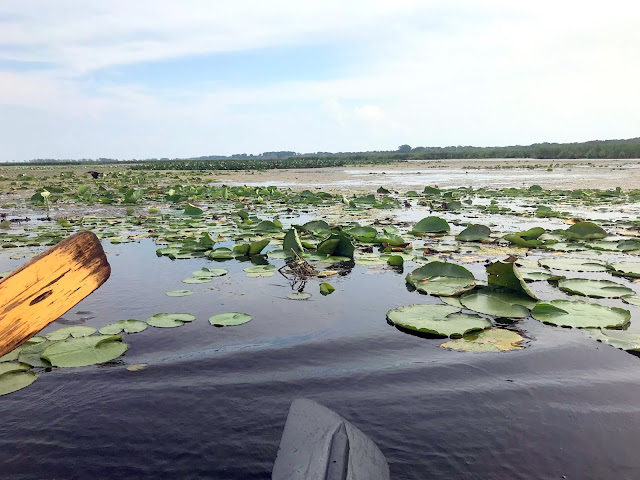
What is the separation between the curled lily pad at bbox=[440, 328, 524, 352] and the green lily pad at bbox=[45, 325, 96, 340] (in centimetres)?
184

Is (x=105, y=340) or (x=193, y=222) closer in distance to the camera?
(x=105, y=340)

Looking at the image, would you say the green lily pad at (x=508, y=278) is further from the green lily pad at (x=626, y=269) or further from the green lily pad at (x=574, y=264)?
the green lily pad at (x=626, y=269)

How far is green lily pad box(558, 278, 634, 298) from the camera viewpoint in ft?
9.60

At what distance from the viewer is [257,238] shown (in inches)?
202

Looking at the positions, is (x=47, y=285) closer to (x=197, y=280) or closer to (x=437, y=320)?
(x=197, y=280)

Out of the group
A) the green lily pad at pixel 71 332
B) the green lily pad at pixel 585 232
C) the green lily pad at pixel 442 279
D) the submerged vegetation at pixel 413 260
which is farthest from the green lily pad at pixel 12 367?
the green lily pad at pixel 585 232

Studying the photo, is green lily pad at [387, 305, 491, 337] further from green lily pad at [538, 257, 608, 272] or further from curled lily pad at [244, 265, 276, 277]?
green lily pad at [538, 257, 608, 272]

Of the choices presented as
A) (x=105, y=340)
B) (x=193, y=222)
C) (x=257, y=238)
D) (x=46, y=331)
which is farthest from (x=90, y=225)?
(x=105, y=340)

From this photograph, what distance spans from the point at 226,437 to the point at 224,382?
402 mm

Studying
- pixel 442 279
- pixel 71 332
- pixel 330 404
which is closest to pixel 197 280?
pixel 71 332

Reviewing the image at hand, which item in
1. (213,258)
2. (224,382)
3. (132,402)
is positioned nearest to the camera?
(132,402)

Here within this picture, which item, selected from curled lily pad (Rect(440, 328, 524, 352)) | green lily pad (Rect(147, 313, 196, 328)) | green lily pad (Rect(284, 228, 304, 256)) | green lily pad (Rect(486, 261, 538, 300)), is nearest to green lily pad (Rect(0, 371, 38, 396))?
green lily pad (Rect(147, 313, 196, 328))

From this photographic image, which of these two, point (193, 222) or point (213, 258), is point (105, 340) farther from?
point (193, 222)

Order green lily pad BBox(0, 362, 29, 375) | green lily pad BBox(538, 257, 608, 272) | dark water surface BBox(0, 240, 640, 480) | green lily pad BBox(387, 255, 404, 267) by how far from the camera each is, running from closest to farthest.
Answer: dark water surface BBox(0, 240, 640, 480), green lily pad BBox(0, 362, 29, 375), green lily pad BBox(538, 257, 608, 272), green lily pad BBox(387, 255, 404, 267)
